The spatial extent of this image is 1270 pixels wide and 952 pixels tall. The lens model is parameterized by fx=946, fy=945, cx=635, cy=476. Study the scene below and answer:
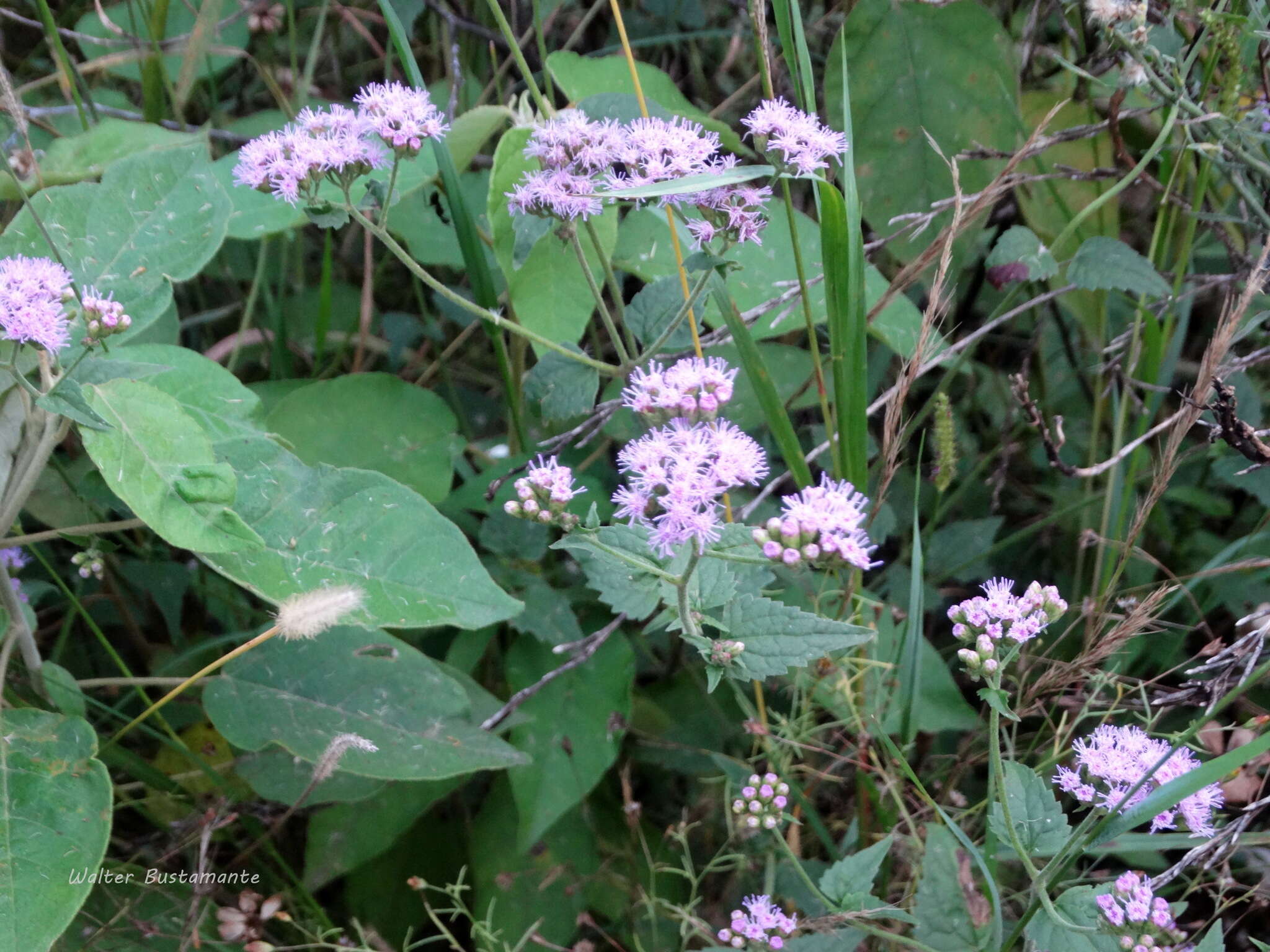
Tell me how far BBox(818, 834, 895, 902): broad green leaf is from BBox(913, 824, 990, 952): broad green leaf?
61mm

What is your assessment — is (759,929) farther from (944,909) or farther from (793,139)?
(793,139)

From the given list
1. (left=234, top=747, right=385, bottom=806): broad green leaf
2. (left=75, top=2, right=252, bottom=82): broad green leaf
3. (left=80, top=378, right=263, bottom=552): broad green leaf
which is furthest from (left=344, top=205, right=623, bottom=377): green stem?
(left=75, top=2, right=252, bottom=82): broad green leaf

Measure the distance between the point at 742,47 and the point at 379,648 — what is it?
5.62 feet

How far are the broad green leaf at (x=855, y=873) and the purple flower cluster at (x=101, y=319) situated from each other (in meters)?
1.12

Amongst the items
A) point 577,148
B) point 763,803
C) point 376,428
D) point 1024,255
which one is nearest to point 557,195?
point 577,148

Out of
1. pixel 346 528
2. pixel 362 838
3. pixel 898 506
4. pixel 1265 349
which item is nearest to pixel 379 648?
pixel 346 528

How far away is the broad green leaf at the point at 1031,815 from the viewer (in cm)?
108

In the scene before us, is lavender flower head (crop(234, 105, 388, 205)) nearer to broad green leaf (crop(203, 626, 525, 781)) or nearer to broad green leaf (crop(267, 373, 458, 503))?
broad green leaf (crop(267, 373, 458, 503))

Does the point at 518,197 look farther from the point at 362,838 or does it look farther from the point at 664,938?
the point at 664,938

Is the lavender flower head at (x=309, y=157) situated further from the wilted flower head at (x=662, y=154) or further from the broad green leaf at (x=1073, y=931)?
the broad green leaf at (x=1073, y=931)

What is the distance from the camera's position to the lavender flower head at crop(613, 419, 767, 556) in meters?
1.00

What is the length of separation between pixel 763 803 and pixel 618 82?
4.09 feet

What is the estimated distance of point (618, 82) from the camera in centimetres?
171

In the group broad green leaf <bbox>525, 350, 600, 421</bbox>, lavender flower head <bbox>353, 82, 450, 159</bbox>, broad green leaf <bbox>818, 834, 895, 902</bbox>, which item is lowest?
broad green leaf <bbox>818, 834, 895, 902</bbox>
